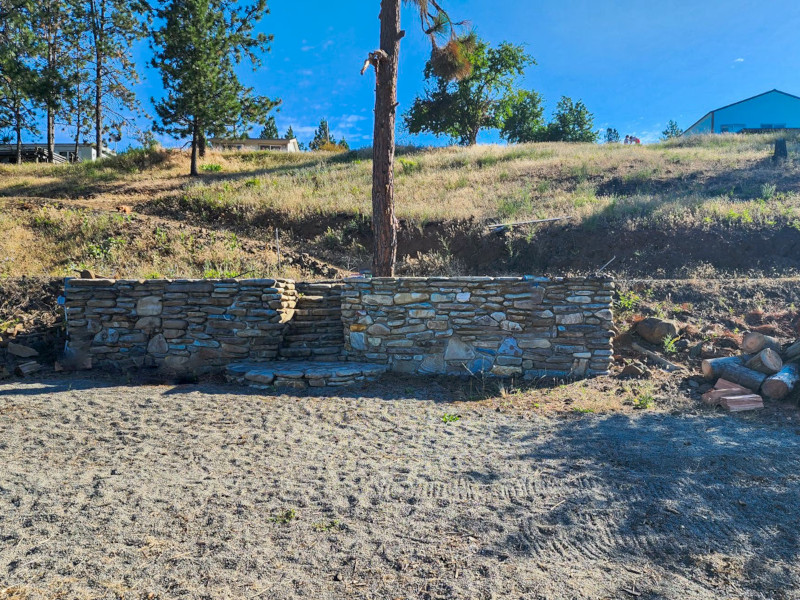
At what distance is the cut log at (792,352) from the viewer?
551 cm

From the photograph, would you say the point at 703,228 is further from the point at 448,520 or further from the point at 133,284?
the point at 133,284

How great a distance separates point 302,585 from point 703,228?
36.0 ft

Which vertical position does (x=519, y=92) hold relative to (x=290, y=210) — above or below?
above

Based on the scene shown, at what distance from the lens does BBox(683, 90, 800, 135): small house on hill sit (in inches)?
1132

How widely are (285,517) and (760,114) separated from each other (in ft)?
119

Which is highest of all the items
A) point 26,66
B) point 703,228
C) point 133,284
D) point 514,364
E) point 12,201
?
point 26,66

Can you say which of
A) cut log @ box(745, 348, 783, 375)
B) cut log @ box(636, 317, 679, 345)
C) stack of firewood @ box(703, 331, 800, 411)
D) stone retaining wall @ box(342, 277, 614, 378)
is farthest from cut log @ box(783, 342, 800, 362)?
stone retaining wall @ box(342, 277, 614, 378)

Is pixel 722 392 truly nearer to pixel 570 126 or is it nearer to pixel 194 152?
pixel 194 152

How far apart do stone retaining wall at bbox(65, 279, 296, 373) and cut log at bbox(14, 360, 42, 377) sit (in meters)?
0.47

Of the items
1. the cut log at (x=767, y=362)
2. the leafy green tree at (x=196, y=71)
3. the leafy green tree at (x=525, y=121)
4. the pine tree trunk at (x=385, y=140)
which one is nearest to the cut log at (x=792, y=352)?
the cut log at (x=767, y=362)

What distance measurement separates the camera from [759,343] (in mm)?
5711

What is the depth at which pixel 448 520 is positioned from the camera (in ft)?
9.90

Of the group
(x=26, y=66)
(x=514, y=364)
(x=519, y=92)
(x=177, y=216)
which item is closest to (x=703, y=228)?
(x=514, y=364)

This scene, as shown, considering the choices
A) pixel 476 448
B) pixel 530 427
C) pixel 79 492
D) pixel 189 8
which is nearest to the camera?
pixel 79 492
